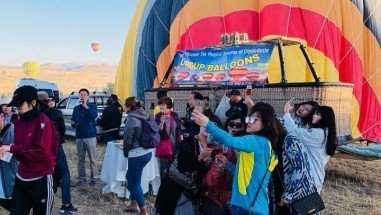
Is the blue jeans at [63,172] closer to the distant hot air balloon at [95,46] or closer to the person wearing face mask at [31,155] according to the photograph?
the person wearing face mask at [31,155]

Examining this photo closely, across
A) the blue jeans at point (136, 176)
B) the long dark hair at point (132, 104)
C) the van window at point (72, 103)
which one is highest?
the long dark hair at point (132, 104)

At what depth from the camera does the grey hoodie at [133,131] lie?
18.6 feet

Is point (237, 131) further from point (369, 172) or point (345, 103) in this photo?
point (369, 172)

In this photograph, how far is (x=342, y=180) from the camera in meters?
8.16

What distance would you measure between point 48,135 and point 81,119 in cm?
345

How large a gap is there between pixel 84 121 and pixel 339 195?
4.33m

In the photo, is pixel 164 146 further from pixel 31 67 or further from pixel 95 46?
pixel 31 67

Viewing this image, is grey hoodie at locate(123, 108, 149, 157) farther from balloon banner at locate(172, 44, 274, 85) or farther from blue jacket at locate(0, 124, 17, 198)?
balloon banner at locate(172, 44, 274, 85)

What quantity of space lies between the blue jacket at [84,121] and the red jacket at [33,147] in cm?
336

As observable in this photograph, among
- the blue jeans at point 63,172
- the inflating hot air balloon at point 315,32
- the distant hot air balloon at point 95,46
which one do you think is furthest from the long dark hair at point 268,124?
the distant hot air balloon at point 95,46

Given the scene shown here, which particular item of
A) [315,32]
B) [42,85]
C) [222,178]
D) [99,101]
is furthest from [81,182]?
[42,85]

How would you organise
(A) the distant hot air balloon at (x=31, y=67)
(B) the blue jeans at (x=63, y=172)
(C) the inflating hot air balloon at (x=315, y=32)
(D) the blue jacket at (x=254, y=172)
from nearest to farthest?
1. (D) the blue jacket at (x=254, y=172)
2. (B) the blue jeans at (x=63, y=172)
3. (C) the inflating hot air balloon at (x=315, y=32)
4. (A) the distant hot air balloon at (x=31, y=67)

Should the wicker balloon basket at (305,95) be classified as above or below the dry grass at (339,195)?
above

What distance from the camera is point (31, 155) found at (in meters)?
3.92
